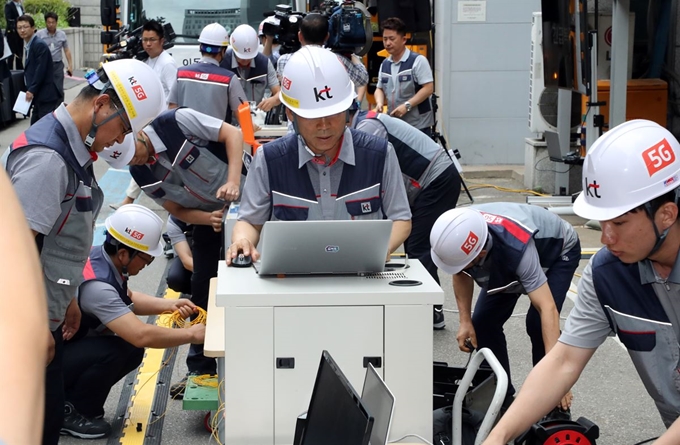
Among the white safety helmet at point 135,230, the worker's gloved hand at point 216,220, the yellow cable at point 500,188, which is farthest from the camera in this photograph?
the yellow cable at point 500,188

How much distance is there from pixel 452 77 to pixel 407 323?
990 cm

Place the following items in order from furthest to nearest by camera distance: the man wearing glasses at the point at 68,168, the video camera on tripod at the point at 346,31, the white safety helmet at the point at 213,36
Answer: the white safety helmet at the point at 213,36
the video camera on tripod at the point at 346,31
the man wearing glasses at the point at 68,168

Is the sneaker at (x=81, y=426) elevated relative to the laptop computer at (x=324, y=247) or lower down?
lower down

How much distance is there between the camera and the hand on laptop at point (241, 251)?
11.0ft

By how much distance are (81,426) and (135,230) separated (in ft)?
3.45

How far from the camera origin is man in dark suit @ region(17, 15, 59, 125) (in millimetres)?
14359

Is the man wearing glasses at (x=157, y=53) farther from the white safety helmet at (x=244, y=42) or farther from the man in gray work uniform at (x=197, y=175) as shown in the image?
the man in gray work uniform at (x=197, y=175)

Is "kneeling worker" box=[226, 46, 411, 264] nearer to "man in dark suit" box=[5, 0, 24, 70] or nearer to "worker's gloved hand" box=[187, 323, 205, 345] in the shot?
"worker's gloved hand" box=[187, 323, 205, 345]

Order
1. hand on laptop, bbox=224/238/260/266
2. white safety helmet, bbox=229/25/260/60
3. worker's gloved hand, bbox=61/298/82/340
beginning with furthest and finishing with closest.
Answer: white safety helmet, bbox=229/25/260/60
worker's gloved hand, bbox=61/298/82/340
hand on laptop, bbox=224/238/260/266

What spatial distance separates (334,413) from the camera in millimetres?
2480

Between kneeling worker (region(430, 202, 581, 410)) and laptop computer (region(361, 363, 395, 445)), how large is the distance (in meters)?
1.60

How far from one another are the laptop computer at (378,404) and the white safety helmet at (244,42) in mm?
6584

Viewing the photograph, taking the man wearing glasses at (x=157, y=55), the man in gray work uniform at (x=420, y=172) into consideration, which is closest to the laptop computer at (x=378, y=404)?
the man in gray work uniform at (x=420, y=172)

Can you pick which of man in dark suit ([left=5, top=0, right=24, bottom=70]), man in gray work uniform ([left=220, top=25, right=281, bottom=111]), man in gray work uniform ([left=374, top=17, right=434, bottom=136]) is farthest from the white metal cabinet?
man in dark suit ([left=5, top=0, right=24, bottom=70])
